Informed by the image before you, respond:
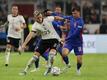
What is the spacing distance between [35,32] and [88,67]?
18.0 feet

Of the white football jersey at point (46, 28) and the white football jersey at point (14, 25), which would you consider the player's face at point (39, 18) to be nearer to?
the white football jersey at point (46, 28)

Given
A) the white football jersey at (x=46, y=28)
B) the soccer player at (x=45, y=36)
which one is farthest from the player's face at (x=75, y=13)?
the white football jersey at (x=46, y=28)

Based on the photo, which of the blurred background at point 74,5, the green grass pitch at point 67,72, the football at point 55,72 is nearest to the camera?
the green grass pitch at point 67,72

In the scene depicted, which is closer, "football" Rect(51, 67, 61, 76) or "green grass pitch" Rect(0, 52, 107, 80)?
"green grass pitch" Rect(0, 52, 107, 80)

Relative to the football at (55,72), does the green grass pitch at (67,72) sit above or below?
below

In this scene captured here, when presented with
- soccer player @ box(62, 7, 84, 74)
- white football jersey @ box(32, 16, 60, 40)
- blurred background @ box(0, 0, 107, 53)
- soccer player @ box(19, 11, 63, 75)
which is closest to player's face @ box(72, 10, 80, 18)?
soccer player @ box(62, 7, 84, 74)

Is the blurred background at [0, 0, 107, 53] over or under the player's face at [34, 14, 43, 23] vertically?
under

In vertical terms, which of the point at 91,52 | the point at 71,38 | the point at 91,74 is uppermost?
the point at 71,38

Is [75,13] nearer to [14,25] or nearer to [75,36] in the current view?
[75,36]

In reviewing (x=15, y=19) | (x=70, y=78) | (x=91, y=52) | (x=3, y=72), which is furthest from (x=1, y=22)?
(x=70, y=78)

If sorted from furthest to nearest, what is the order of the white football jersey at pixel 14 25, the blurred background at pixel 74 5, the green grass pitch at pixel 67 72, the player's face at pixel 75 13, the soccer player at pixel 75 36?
the blurred background at pixel 74 5
the white football jersey at pixel 14 25
the soccer player at pixel 75 36
the player's face at pixel 75 13
the green grass pitch at pixel 67 72

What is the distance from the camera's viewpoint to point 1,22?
37094mm

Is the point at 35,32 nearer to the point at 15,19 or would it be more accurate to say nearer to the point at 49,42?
the point at 49,42

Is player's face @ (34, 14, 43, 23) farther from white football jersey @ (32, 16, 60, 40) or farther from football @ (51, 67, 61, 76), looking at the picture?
football @ (51, 67, 61, 76)
